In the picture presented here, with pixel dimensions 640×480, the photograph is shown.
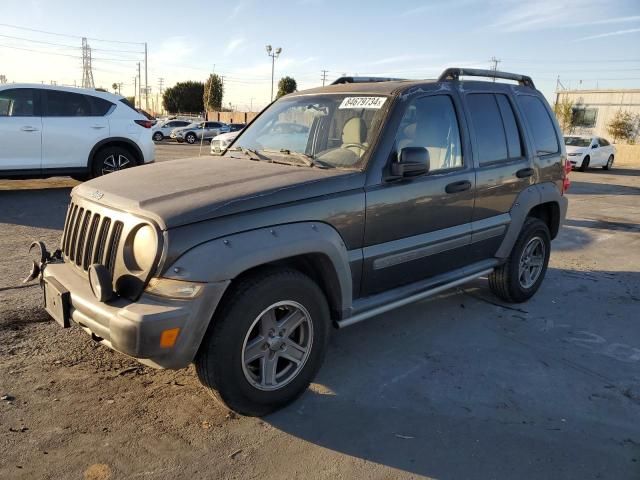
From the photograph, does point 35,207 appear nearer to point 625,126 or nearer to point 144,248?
point 144,248

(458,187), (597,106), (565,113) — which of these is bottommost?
(458,187)

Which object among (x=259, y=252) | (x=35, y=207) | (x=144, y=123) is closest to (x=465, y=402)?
(x=259, y=252)

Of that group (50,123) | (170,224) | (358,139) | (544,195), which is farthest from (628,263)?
(50,123)

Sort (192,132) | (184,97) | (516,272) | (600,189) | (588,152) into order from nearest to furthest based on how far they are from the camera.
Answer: (516,272)
(600,189)
(588,152)
(192,132)
(184,97)

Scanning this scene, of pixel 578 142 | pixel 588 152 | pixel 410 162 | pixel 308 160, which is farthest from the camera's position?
pixel 578 142

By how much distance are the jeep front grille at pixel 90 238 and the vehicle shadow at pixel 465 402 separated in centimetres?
135

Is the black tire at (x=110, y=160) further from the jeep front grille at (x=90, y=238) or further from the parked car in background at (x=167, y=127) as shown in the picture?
the parked car in background at (x=167, y=127)

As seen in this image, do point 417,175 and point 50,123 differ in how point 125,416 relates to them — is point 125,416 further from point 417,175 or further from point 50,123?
point 50,123

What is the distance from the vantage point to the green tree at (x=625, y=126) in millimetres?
38531

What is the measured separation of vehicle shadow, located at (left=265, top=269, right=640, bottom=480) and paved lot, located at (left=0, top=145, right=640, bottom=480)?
0.03 feet

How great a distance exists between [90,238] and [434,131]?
2524 mm

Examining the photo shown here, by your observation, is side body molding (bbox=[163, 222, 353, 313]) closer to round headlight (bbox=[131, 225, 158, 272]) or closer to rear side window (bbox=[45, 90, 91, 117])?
round headlight (bbox=[131, 225, 158, 272])

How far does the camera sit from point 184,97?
71.1 metres

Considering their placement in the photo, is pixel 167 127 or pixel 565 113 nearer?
pixel 167 127
